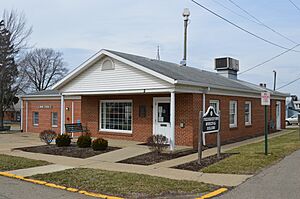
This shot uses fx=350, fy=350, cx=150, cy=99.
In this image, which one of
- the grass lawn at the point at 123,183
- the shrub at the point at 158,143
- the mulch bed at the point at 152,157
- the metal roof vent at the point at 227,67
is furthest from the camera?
the metal roof vent at the point at 227,67

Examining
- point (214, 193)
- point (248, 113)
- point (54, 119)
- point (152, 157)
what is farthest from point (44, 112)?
point (214, 193)

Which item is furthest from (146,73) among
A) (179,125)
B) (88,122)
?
(88,122)

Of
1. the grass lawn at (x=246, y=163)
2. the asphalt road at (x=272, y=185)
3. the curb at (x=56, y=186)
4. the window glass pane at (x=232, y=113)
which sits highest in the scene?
the window glass pane at (x=232, y=113)

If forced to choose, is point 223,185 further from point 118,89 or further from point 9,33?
point 9,33

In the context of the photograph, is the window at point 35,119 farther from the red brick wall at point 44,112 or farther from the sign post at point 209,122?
the sign post at point 209,122

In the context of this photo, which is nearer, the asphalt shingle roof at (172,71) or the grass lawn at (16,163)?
the grass lawn at (16,163)

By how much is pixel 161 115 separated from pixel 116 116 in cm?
313

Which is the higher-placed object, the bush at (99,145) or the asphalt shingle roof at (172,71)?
the asphalt shingle roof at (172,71)

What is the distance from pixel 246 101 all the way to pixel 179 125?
767cm

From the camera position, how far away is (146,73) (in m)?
15.7

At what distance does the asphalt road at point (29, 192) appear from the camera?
748 cm

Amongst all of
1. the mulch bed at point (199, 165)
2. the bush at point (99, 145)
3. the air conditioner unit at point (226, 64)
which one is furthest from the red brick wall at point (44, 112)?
the mulch bed at point (199, 165)

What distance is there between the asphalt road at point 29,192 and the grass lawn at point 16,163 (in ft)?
6.85

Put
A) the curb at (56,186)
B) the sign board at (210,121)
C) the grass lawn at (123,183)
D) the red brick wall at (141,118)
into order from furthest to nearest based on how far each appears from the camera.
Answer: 1. the red brick wall at (141,118)
2. the sign board at (210,121)
3. the grass lawn at (123,183)
4. the curb at (56,186)
